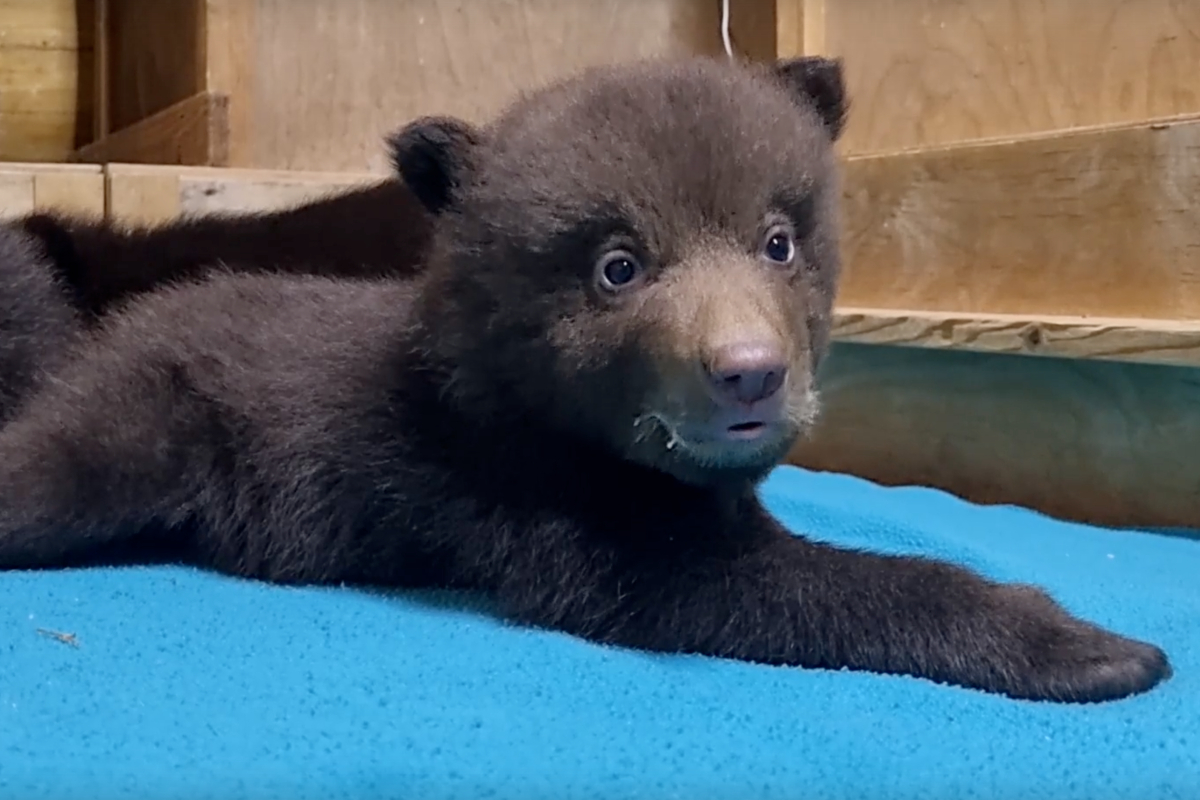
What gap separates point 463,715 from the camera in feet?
5.35

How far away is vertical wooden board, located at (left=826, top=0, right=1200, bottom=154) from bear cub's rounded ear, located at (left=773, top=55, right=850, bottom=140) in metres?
1.10

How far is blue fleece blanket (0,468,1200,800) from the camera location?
1453 mm

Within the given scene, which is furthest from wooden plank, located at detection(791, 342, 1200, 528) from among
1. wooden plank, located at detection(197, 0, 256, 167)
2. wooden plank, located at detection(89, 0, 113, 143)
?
wooden plank, located at detection(89, 0, 113, 143)

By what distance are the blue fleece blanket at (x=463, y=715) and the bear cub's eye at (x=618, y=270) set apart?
52cm

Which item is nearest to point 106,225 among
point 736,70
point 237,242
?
point 237,242

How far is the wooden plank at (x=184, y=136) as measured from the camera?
12.1 ft

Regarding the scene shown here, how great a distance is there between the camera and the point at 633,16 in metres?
4.14

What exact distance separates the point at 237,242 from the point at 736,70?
4.49 feet

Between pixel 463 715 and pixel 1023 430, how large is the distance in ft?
6.48

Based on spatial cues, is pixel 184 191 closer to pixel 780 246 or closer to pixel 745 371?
pixel 780 246

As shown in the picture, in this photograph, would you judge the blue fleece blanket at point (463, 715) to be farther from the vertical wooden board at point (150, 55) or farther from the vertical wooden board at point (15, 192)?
the vertical wooden board at point (150, 55)

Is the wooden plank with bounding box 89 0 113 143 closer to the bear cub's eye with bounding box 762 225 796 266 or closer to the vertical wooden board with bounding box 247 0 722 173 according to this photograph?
the vertical wooden board with bounding box 247 0 722 173

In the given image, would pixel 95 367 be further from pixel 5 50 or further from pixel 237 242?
pixel 5 50

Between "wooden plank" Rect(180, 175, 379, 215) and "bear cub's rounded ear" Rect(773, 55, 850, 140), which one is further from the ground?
"bear cub's rounded ear" Rect(773, 55, 850, 140)
